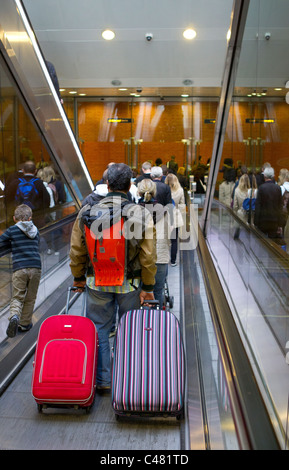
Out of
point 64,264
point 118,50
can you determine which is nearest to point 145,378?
point 64,264

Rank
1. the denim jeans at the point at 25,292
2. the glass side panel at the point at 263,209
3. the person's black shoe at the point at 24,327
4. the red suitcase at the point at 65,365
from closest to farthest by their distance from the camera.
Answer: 1. the glass side panel at the point at 263,209
2. the red suitcase at the point at 65,365
3. the denim jeans at the point at 25,292
4. the person's black shoe at the point at 24,327

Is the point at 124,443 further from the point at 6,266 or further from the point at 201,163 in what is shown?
the point at 201,163

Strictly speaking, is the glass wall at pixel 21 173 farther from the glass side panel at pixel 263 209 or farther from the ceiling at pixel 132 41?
the ceiling at pixel 132 41

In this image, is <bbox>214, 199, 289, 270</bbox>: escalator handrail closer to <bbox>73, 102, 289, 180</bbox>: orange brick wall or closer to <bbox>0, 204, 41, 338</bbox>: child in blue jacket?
<bbox>0, 204, 41, 338</bbox>: child in blue jacket

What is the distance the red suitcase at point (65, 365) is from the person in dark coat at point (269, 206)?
1.48 m

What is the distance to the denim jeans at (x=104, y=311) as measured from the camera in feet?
13.0

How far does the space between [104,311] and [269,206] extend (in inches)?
58.4

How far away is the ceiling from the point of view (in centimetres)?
1148

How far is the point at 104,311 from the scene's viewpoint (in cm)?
399

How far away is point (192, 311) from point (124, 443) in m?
2.31

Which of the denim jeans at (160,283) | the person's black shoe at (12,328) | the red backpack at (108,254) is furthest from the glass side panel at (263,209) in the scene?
the person's black shoe at (12,328)

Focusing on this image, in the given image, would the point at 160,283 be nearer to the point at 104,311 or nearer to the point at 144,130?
the point at 104,311


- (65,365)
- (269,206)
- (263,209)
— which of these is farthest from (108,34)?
(65,365)

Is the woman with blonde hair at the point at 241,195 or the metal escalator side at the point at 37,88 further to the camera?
the metal escalator side at the point at 37,88
